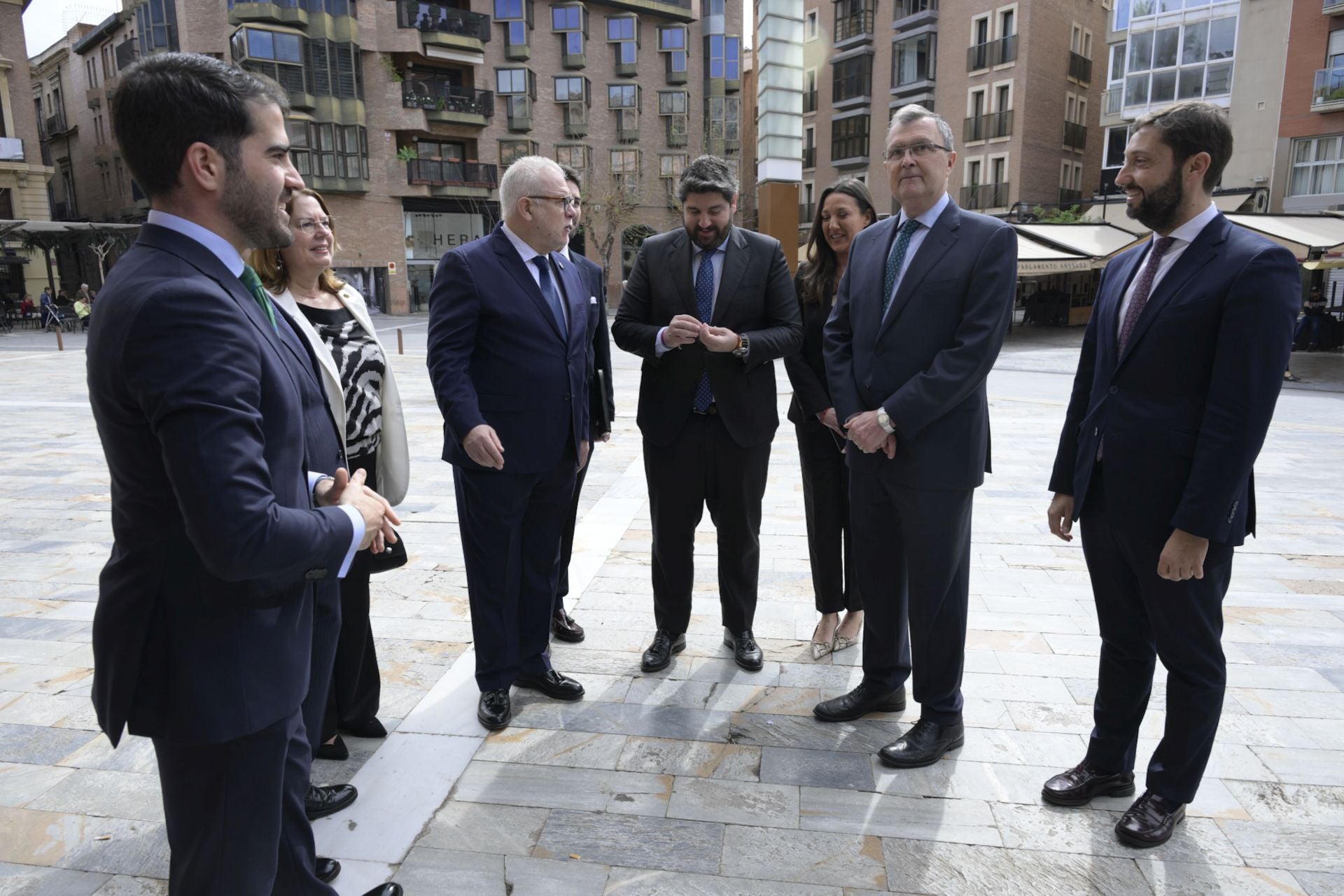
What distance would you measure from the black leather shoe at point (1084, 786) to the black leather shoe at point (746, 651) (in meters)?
1.33

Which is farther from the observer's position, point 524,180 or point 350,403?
point 524,180

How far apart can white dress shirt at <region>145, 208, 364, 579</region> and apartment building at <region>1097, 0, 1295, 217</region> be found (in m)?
28.0

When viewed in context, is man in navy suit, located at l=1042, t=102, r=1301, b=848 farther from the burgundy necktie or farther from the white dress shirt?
the white dress shirt

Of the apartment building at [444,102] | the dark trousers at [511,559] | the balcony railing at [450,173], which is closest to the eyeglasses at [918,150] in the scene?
the dark trousers at [511,559]

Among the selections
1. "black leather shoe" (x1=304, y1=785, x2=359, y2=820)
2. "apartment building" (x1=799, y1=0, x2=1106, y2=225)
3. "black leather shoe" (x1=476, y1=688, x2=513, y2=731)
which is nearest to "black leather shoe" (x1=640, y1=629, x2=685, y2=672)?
"black leather shoe" (x1=476, y1=688, x2=513, y2=731)

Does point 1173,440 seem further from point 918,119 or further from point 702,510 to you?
point 702,510

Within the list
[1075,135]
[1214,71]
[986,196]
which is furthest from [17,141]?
[1214,71]

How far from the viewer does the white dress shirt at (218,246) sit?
1.58 m

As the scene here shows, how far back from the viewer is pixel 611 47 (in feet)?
144

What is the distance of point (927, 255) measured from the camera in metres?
3.05

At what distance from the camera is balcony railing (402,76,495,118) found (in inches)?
1522

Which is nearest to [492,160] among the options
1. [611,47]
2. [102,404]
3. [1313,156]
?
[611,47]

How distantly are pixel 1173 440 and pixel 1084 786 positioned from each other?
1197mm

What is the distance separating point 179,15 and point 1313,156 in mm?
41870
